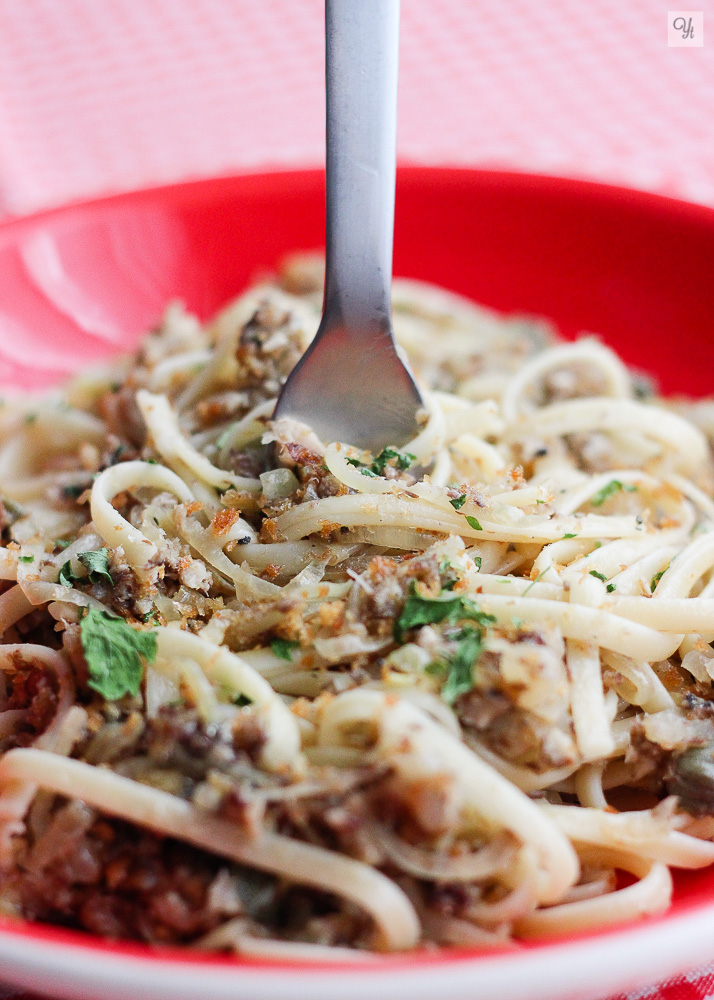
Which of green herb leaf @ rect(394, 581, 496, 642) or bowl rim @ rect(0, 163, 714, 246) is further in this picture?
bowl rim @ rect(0, 163, 714, 246)

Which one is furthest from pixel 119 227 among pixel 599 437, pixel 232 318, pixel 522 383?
pixel 599 437

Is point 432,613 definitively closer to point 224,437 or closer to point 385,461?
point 385,461

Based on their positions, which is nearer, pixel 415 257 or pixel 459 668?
pixel 459 668

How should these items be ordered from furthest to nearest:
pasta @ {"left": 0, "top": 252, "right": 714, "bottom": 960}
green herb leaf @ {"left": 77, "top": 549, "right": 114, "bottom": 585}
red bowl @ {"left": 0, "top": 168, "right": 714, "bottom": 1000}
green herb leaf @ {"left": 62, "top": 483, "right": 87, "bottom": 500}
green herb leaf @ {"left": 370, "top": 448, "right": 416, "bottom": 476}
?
red bowl @ {"left": 0, "top": 168, "right": 714, "bottom": 1000} < green herb leaf @ {"left": 62, "top": 483, "right": 87, "bottom": 500} < green herb leaf @ {"left": 370, "top": 448, "right": 416, "bottom": 476} < green herb leaf @ {"left": 77, "top": 549, "right": 114, "bottom": 585} < pasta @ {"left": 0, "top": 252, "right": 714, "bottom": 960}

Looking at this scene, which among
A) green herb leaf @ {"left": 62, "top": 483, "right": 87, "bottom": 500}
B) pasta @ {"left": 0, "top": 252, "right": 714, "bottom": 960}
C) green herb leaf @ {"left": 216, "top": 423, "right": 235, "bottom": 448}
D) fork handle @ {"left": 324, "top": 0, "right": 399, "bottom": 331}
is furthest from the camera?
green herb leaf @ {"left": 62, "top": 483, "right": 87, "bottom": 500}

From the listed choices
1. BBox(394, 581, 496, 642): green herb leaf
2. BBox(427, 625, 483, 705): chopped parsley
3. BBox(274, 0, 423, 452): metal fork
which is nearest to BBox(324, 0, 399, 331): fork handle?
BBox(274, 0, 423, 452): metal fork

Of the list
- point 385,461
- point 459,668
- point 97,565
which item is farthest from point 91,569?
→ point 459,668

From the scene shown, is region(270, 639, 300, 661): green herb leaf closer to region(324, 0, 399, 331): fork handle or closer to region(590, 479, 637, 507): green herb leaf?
region(324, 0, 399, 331): fork handle
